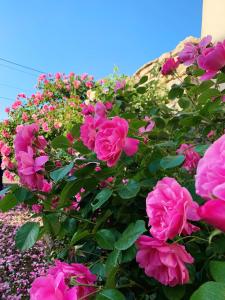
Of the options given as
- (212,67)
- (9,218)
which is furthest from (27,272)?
(212,67)

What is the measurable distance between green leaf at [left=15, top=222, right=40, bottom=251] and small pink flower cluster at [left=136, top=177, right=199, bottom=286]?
0.26m

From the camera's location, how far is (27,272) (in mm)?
3818

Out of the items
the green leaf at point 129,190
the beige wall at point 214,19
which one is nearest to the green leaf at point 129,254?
the green leaf at point 129,190

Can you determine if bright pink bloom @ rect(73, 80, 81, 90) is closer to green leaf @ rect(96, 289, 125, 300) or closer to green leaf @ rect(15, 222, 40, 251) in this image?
green leaf @ rect(15, 222, 40, 251)

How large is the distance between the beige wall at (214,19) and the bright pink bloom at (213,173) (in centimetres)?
292

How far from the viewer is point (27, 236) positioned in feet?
2.80

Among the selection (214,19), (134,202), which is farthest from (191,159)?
(214,19)

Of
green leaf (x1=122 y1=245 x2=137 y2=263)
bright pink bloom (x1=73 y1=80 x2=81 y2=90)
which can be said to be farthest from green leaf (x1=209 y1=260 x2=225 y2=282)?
bright pink bloom (x1=73 y1=80 x2=81 y2=90)

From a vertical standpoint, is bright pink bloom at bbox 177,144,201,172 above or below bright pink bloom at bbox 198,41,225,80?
below

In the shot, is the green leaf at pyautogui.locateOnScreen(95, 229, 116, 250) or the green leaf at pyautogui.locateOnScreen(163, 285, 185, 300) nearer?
the green leaf at pyautogui.locateOnScreen(163, 285, 185, 300)

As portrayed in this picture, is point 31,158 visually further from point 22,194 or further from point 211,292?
point 211,292

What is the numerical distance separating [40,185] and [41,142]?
0.50 ft

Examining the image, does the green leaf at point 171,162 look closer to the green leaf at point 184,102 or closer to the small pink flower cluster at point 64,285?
the small pink flower cluster at point 64,285

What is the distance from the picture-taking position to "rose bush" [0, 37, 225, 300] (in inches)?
23.8
